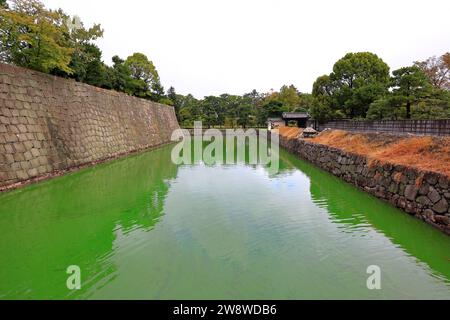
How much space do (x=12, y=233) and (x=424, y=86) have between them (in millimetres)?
16614

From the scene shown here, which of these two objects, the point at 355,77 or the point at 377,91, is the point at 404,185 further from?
the point at 355,77

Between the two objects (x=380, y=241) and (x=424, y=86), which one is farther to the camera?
(x=424, y=86)

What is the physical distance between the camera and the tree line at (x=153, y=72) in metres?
9.57

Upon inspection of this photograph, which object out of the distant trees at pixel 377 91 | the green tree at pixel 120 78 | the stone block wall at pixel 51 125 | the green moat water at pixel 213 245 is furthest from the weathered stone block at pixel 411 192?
the green tree at pixel 120 78

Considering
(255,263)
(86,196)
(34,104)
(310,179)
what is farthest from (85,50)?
(255,263)

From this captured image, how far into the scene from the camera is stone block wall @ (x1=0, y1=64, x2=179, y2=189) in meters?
→ 7.55

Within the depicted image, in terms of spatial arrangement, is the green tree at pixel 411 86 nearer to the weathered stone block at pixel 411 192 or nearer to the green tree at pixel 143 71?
the weathered stone block at pixel 411 192

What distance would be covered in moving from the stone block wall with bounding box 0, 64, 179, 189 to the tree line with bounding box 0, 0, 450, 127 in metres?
1.22

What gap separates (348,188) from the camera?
26.6ft

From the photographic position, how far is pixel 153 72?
2961cm

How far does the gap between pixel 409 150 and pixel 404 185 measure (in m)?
1.46
